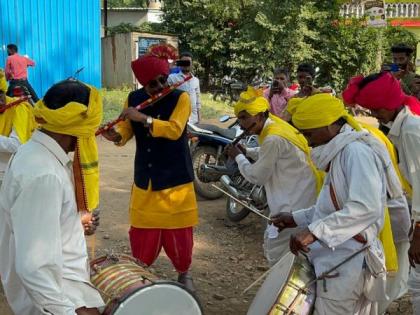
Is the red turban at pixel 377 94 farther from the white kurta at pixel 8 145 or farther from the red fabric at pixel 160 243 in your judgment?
the white kurta at pixel 8 145

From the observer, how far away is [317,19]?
20.4 metres

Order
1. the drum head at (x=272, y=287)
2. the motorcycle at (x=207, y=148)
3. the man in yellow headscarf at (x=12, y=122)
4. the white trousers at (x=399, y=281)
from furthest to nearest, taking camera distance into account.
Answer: the motorcycle at (x=207, y=148) < the man in yellow headscarf at (x=12, y=122) < the white trousers at (x=399, y=281) < the drum head at (x=272, y=287)

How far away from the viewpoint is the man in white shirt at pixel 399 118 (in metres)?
3.35

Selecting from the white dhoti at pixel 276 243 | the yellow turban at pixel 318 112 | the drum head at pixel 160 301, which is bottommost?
the white dhoti at pixel 276 243

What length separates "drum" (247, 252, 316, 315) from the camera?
282 centimetres

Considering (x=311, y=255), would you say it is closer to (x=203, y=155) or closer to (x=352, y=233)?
(x=352, y=233)

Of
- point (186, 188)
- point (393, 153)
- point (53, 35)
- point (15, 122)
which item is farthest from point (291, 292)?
point (53, 35)

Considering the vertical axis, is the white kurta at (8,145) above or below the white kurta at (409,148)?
below

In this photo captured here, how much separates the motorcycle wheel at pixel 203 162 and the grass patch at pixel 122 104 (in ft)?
18.4

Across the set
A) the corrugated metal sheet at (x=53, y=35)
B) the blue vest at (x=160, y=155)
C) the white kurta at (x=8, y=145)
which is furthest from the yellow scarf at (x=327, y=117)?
the corrugated metal sheet at (x=53, y=35)

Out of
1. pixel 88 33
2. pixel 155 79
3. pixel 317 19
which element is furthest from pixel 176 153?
pixel 317 19

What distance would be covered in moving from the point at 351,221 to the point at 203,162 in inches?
202

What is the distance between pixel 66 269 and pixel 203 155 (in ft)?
17.8

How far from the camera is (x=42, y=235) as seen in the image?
210cm
